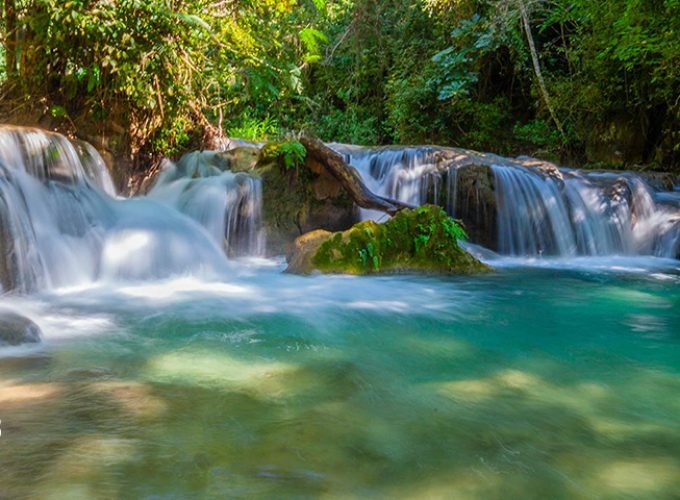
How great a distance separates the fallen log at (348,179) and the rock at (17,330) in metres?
5.35

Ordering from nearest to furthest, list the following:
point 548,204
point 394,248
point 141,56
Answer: point 394,248 → point 141,56 → point 548,204

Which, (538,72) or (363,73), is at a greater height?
(363,73)

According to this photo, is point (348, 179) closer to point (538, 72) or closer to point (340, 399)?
point (340, 399)

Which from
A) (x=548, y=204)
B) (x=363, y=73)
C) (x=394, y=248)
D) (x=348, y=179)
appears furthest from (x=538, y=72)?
(x=394, y=248)

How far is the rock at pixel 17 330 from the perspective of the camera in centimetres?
384

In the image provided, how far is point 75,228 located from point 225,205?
2286 millimetres

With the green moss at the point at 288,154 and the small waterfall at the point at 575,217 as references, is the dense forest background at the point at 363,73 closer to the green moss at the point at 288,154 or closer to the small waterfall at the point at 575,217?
the green moss at the point at 288,154

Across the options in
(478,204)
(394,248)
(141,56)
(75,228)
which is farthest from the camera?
(478,204)

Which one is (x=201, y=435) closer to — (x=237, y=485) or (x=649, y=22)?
(x=237, y=485)

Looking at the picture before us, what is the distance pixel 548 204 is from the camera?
10.3 m

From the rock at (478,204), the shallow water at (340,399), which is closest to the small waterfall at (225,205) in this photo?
the shallow water at (340,399)

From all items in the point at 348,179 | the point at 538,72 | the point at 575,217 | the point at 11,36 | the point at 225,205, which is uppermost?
the point at 538,72

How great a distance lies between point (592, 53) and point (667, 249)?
5733 millimetres

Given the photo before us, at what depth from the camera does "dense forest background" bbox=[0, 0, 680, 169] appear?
28.3 feet
